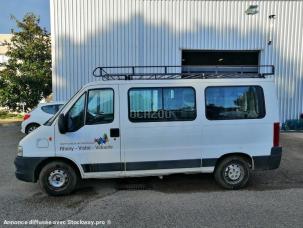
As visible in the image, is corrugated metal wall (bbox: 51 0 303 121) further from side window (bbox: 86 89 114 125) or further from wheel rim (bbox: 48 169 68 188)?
wheel rim (bbox: 48 169 68 188)

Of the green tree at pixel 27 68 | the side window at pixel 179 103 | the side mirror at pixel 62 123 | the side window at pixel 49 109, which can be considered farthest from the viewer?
the green tree at pixel 27 68

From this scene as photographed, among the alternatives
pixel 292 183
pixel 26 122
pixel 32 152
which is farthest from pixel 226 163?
pixel 26 122

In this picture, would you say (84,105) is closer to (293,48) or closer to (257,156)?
(257,156)

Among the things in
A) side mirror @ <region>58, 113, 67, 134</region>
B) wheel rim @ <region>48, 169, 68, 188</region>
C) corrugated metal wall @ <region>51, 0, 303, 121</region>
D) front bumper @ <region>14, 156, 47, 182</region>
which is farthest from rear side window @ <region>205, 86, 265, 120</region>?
corrugated metal wall @ <region>51, 0, 303, 121</region>

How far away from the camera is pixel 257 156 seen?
5.92 m

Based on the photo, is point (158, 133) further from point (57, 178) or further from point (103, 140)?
point (57, 178)

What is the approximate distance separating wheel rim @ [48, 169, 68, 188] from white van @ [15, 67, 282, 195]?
2cm

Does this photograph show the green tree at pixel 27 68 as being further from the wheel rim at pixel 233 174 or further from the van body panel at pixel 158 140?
the wheel rim at pixel 233 174

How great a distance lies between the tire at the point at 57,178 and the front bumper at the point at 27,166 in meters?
0.16

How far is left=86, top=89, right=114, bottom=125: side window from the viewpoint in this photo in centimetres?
546

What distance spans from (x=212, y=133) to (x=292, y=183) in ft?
7.21

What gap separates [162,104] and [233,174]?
1.98 m

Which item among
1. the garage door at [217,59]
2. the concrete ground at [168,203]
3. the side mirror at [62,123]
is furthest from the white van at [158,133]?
the garage door at [217,59]

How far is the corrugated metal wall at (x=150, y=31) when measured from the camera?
13.5m
